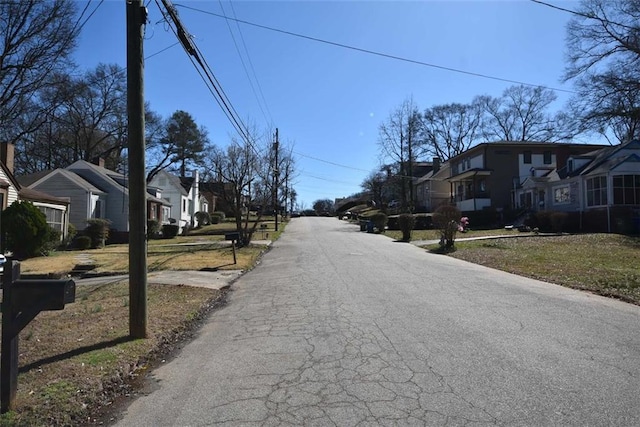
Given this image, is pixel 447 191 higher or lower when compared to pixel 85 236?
higher

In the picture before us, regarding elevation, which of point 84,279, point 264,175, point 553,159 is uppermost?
point 553,159

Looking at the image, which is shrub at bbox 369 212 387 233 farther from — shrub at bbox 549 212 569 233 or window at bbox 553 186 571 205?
shrub at bbox 549 212 569 233

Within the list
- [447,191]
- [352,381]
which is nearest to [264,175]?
[352,381]

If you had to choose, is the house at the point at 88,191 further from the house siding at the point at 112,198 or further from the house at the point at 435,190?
the house at the point at 435,190

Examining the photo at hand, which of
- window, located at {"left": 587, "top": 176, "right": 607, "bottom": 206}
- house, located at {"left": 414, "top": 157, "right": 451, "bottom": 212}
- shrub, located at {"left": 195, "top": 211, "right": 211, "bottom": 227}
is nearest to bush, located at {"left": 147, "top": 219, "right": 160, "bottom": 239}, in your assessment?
shrub, located at {"left": 195, "top": 211, "right": 211, "bottom": 227}

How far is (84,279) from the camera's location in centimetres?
1570

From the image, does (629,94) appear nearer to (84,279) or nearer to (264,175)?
(264,175)

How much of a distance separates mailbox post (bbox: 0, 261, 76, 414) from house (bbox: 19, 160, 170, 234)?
104 ft

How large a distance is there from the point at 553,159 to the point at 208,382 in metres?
48.9

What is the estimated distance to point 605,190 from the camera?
3197cm

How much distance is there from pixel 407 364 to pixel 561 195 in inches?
1457

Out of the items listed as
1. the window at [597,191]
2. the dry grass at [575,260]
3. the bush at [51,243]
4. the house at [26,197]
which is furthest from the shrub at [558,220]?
the house at [26,197]

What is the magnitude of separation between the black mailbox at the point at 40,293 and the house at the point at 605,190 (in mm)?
32906

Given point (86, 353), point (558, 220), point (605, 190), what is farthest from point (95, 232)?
point (605, 190)
